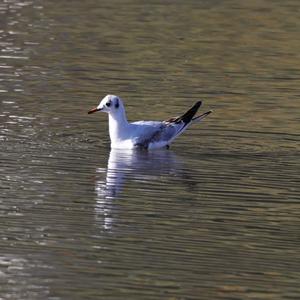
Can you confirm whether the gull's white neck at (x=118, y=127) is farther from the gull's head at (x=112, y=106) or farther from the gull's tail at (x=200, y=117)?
the gull's tail at (x=200, y=117)

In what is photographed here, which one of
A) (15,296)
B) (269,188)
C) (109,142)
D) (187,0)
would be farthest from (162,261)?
(187,0)

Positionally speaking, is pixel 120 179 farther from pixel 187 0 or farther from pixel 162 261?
pixel 187 0

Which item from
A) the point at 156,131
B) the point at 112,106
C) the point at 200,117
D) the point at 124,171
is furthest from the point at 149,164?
the point at 200,117

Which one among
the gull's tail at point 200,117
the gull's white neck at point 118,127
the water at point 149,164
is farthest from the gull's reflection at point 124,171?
the gull's tail at point 200,117

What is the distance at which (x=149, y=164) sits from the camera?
14898 millimetres

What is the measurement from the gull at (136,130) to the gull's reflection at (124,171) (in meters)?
0.10

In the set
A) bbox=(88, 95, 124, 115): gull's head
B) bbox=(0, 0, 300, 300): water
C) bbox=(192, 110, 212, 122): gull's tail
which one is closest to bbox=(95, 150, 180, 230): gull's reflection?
bbox=(0, 0, 300, 300): water

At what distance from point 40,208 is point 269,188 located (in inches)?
94.8

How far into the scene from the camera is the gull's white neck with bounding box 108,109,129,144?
15.8m

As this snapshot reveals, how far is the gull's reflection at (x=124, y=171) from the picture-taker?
Result: 1239 cm

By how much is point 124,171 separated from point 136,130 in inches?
64.7

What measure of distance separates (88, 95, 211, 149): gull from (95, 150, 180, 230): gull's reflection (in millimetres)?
101

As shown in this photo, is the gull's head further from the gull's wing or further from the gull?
the gull's wing

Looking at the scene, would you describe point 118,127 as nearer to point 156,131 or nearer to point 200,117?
point 156,131
